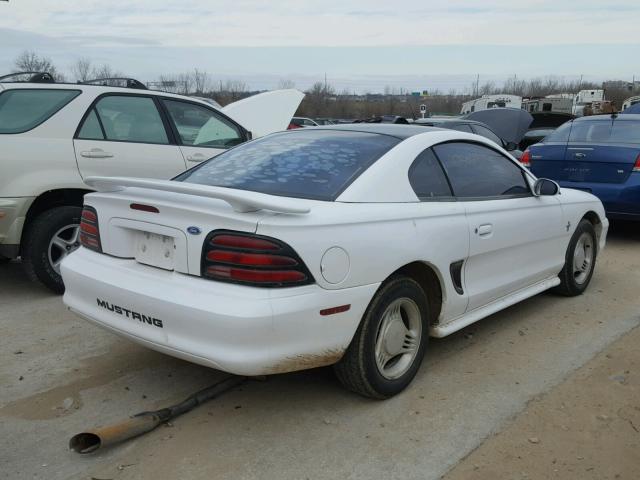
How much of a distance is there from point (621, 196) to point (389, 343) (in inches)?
194

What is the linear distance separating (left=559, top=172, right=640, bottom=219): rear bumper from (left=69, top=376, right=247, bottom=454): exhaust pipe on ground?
5.52 meters

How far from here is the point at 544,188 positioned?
4469 millimetres

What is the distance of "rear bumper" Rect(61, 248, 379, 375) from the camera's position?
2.63m

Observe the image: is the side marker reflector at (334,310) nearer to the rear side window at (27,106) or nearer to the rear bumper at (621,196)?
the rear side window at (27,106)

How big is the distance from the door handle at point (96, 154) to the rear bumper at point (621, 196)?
5445 mm

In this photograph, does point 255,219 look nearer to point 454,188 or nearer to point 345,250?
point 345,250

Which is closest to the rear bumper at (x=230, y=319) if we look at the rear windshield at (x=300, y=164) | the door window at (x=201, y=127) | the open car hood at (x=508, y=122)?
the rear windshield at (x=300, y=164)

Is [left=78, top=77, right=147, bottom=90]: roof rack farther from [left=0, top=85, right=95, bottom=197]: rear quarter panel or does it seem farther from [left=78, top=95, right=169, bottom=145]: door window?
[left=0, top=85, right=95, bottom=197]: rear quarter panel

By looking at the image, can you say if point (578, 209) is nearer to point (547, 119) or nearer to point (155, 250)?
point (155, 250)

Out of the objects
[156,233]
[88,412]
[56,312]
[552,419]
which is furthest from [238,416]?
[56,312]

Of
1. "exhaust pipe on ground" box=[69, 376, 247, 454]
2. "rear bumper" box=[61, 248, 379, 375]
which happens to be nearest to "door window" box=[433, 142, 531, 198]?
"rear bumper" box=[61, 248, 379, 375]

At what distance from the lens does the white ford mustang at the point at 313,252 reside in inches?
105

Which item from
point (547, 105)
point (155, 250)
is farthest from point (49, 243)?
point (547, 105)

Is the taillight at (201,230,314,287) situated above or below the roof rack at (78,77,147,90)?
below
